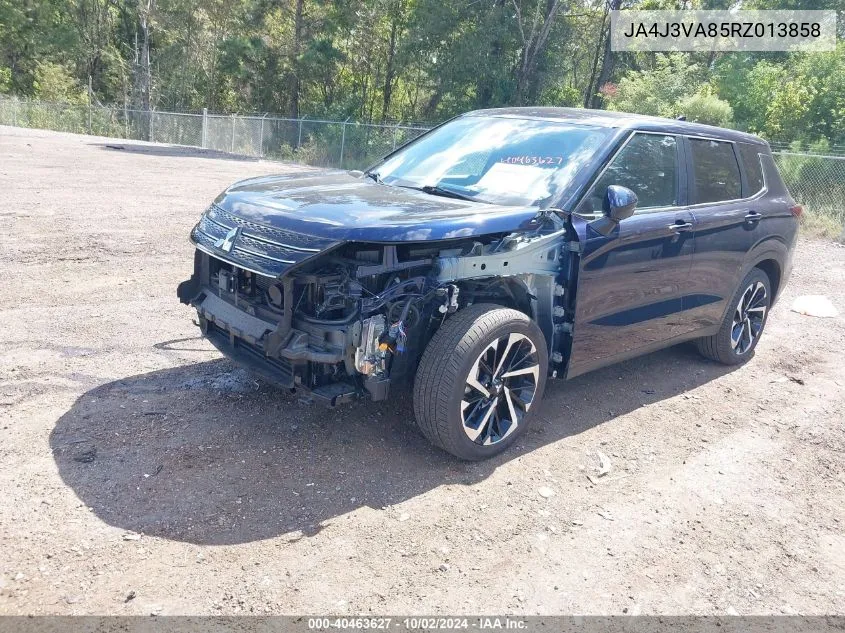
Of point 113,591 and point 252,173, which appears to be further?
point 252,173

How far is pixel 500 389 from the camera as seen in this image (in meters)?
3.99

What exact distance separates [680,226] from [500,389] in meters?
1.91

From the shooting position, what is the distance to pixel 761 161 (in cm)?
602

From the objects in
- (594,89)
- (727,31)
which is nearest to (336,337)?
(727,31)

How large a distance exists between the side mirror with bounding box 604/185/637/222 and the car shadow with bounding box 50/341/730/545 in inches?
56.1

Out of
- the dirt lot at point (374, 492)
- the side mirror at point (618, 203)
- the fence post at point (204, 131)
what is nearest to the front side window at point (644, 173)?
the side mirror at point (618, 203)

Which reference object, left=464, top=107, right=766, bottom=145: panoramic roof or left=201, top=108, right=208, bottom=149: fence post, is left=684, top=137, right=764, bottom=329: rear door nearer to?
left=464, top=107, right=766, bottom=145: panoramic roof

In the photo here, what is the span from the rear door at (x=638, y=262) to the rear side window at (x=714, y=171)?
0.69 ft

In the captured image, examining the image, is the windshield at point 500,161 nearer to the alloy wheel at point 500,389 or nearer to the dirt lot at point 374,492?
the alloy wheel at point 500,389

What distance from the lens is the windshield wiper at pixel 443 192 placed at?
14.3 feet

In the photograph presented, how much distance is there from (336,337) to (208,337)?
3.75ft

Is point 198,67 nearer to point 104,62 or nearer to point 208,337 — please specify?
point 104,62

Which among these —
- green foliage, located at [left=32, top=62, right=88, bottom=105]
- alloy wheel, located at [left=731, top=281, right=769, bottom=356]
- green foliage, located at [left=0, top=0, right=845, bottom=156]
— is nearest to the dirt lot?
Answer: alloy wheel, located at [left=731, top=281, right=769, bottom=356]

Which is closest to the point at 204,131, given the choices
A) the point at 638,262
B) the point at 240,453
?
the point at 638,262
